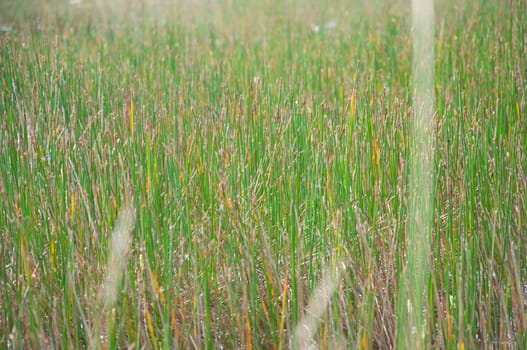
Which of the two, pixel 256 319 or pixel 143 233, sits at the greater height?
pixel 143 233

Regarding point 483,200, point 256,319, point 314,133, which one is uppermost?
point 314,133

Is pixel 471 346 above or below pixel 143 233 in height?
below

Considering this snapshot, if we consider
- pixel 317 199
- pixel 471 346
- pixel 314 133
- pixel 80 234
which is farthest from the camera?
pixel 314 133

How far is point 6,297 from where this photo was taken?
1.51m

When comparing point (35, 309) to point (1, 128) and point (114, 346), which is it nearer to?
point (114, 346)

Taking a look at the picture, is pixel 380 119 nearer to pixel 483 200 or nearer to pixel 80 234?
pixel 483 200

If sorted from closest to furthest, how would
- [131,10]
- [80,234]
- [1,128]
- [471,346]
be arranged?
[471,346]
[80,234]
[1,128]
[131,10]

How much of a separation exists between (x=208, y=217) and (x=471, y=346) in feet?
2.39

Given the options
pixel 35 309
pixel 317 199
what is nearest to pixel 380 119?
pixel 317 199

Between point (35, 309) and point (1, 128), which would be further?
point (1, 128)

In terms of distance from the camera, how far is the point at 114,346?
1402 millimetres

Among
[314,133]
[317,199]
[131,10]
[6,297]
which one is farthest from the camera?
[131,10]

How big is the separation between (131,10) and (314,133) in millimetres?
4470

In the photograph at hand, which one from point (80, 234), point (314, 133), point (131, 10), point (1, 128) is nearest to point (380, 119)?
point (314, 133)
